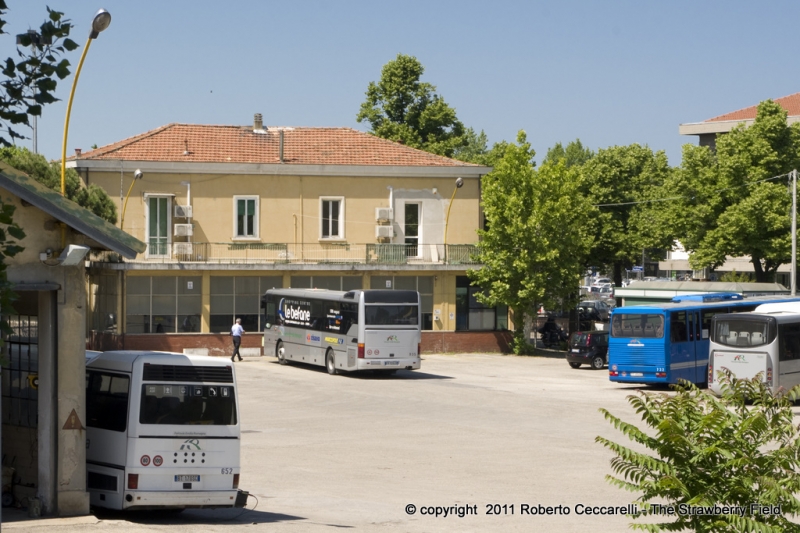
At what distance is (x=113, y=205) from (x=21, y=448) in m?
30.4

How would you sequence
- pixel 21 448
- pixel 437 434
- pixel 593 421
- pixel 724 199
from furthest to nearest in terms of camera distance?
1. pixel 724 199
2. pixel 593 421
3. pixel 437 434
4. pixel 21 448

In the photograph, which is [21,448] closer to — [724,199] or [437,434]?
[437,434]

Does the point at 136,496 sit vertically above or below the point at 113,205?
below

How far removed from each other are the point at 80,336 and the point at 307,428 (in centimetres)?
1188

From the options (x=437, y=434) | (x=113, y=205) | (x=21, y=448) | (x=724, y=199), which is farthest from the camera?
(x=724, y=199)

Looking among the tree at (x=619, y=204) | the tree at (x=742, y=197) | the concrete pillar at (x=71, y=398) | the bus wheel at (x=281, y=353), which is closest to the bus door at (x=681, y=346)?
the bus wheel at (x=281, y=353)

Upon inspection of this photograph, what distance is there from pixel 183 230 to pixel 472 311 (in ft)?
44.1

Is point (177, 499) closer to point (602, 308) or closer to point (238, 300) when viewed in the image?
point (238, 300)

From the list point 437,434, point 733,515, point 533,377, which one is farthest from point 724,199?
point 733,515

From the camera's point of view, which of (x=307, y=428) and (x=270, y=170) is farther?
(x=270, y=170)

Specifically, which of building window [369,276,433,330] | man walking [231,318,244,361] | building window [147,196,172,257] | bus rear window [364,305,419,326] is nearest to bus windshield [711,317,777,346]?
bus rear window [364,305,419,326]

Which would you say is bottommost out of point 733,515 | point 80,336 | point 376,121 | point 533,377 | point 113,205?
point 533,377

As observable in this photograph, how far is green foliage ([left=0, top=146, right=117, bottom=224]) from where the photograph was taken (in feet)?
132

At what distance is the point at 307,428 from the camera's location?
25109 millimetres
